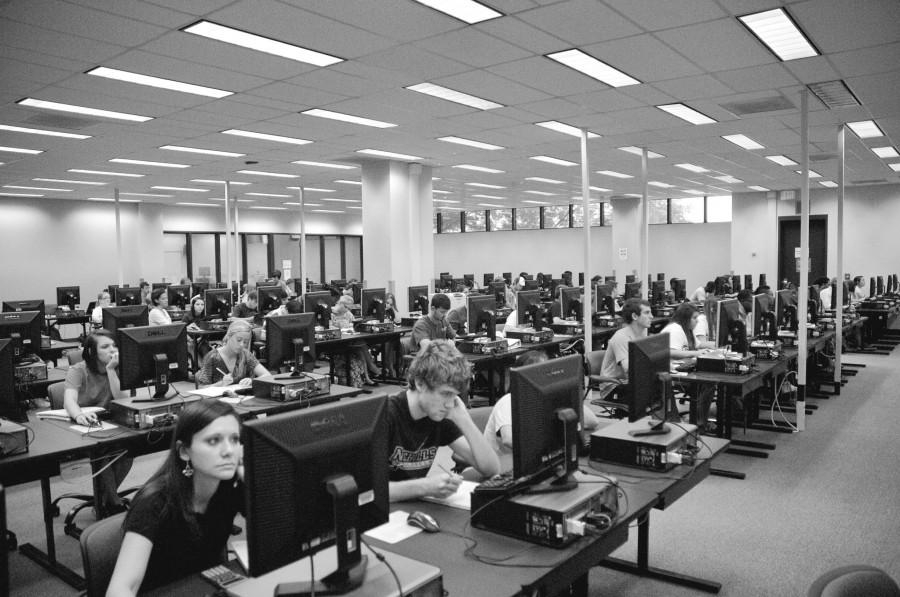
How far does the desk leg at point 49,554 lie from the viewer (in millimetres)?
3371

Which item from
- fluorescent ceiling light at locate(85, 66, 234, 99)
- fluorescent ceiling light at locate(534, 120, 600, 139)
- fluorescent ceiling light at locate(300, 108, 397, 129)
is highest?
fluorescent ceiling light at locate(534, 120, 600, 139)

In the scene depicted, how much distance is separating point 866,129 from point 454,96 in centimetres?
571

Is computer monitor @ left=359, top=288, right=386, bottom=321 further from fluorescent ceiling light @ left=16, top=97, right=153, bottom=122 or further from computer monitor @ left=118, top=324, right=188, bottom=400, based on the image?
computer monitor @ left=118, top=324, right=188, bottom=400

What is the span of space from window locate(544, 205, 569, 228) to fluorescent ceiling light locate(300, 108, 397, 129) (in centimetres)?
1324

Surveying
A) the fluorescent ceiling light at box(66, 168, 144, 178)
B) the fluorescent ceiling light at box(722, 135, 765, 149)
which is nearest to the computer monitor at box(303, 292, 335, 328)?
the fluorescent ceiling light at box(722, 135, 765, 149)

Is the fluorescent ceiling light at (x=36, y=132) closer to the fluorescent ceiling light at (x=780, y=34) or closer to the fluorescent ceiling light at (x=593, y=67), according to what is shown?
the fluorescent ceiling light at (x=593, y=67)

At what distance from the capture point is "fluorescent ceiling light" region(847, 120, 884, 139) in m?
8.12

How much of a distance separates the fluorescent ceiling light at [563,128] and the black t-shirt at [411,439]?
5.80 m

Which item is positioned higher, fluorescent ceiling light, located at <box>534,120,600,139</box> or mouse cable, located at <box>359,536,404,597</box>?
fluorescent ceiling light, located at <box>534,120,600,139</box>

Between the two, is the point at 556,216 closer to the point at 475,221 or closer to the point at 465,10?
the point at 475,221

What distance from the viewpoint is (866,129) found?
856cm

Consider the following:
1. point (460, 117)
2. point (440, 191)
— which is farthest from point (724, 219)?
point (460, 117)

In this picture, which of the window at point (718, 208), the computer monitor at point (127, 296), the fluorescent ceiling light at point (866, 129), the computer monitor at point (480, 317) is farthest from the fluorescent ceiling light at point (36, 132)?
the window at point (718, 208)

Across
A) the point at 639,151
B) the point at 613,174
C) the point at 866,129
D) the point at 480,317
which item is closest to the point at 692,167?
the point at 613,174
